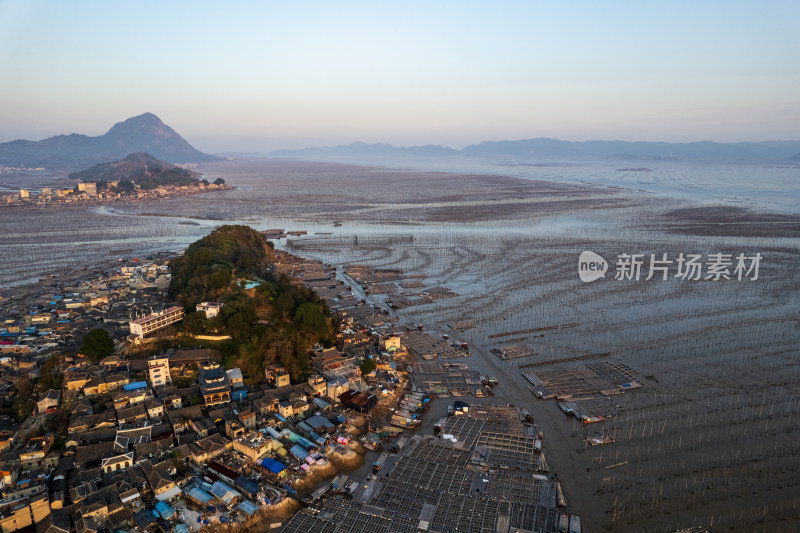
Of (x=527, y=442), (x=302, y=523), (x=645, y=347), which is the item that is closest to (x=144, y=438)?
(x=302, y=523)

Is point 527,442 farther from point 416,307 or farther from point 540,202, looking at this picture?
point 540,202

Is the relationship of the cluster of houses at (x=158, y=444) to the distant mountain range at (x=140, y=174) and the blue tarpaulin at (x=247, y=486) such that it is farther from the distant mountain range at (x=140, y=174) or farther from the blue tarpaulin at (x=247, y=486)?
the distant mountain range at (x=140, y=174)

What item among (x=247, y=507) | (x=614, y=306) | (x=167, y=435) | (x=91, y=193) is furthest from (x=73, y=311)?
(x=91, y=193)

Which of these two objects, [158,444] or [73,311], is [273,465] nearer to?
[158,444]

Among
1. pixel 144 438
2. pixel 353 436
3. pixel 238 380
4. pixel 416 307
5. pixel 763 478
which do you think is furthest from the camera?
pixel 416 307

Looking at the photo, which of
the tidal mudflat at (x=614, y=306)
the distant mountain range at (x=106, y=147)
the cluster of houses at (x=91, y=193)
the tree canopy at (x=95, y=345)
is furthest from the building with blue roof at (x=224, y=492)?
the distant mountain range at (x=106, y=147)
